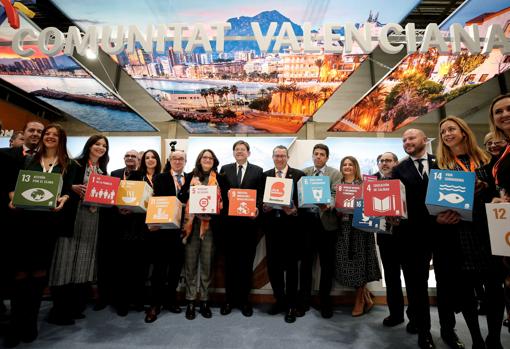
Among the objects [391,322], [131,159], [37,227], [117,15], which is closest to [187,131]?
[117,15]

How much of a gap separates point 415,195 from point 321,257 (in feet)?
3.70

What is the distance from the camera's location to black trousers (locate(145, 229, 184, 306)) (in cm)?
274

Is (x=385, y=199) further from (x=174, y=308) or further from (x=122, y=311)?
(x=122, y=311)

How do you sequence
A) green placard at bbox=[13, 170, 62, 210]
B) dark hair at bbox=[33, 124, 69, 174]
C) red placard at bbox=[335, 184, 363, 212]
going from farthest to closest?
red placard at bbox=[335, 184, 363, 212] < dark hair at bbox=[33, 124, 69, 174] < green placard at bbox=[13, 170, 62, 210]

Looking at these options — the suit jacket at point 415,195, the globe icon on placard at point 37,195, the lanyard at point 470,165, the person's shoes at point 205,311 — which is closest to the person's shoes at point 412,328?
the suit jacket at point 415,195

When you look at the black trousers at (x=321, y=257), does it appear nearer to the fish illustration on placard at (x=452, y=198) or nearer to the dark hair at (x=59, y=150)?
the fish illustration on placard at (x=452, y=198)

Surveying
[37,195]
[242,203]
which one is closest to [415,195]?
[242,203]

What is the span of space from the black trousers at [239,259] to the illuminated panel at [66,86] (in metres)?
3.52

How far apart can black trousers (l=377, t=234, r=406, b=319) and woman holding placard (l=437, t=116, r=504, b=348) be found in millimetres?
402

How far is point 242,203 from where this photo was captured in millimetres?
2715

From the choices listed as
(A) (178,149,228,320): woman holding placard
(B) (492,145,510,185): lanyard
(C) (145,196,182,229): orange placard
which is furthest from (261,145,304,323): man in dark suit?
(B) (492,145,510,185): lanyard

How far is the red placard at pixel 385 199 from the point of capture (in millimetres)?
2053

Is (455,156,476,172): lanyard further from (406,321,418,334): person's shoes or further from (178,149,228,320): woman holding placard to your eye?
(178,149,228,320): woman holding placard

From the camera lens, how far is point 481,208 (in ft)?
6.23
